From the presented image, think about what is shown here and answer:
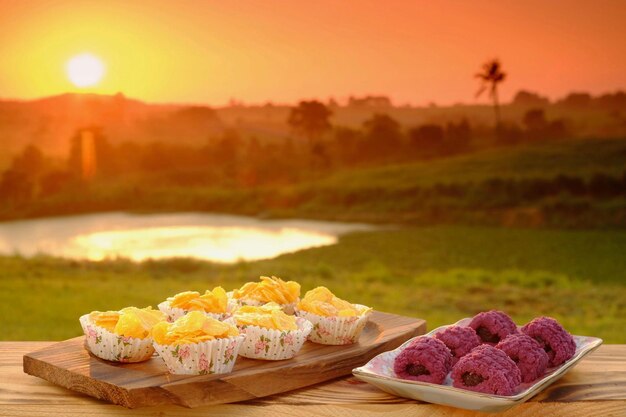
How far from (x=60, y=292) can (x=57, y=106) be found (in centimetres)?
244

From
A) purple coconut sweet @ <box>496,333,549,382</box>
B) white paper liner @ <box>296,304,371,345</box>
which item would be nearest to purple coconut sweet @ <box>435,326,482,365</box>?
purple coconut sweet @ <box>496,333,549,382</box>

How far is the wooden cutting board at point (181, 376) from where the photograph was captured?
7.32 feet

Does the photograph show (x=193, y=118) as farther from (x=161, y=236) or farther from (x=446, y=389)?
(x=446, y=389)

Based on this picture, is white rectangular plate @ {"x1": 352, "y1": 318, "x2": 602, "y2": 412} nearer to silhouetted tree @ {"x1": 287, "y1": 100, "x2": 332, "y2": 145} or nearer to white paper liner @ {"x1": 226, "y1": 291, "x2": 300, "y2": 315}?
white paper liner @ {"x1": 226, "y1": 291, "x2": 300, "y2": 315}

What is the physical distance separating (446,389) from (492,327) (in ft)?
1.70

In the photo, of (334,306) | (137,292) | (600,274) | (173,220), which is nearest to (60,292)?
(137,292)

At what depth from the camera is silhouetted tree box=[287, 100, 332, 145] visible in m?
11.4

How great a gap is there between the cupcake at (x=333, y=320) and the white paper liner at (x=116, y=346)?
0.56 meters

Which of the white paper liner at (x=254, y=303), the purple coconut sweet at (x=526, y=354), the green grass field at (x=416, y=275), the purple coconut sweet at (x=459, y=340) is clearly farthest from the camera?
the green grass field at (x=416, y=275)

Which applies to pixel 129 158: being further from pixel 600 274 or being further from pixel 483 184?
pixel 600 274

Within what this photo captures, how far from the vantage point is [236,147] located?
1159cm

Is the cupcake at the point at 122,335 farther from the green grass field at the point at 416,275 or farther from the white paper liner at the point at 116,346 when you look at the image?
the green grass field at the point at 416,275

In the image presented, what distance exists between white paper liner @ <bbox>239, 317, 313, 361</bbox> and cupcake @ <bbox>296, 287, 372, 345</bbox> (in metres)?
0.17

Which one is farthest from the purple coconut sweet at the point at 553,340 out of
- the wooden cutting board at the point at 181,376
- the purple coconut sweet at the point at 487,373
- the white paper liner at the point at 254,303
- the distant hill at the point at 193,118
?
the distant hill at the point at 193,118
